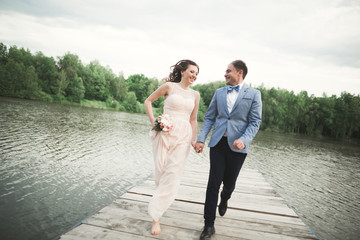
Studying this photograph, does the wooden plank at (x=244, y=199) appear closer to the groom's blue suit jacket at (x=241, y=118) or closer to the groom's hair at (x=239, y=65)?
the groom's blue suit jacket at (x=241, y=118)

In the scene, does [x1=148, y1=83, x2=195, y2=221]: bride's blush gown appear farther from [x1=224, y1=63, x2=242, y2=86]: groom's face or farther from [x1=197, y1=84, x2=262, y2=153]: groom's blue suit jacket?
[x1=224, y1=63, x2=242, y2=86]: groom's face

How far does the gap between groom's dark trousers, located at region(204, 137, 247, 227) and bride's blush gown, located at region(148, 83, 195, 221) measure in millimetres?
446

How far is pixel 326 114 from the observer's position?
55500 mm

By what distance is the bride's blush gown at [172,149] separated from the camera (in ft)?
9.17

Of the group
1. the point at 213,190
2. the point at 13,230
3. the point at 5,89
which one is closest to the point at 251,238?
the point at 213,190

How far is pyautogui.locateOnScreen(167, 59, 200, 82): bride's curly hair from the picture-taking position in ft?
10.6

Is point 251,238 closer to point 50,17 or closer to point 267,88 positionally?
point 267,88

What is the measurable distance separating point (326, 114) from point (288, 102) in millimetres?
9620

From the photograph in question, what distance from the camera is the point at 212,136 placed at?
2.97 m

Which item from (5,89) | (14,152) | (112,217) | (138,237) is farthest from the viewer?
(5,89)

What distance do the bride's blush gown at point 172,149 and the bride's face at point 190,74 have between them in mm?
154

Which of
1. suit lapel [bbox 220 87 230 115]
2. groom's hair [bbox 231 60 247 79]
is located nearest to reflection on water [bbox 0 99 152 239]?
suit lapel [bbox 220 87 230 115]

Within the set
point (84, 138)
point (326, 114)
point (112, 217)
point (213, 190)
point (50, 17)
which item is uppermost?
point (50, 17)

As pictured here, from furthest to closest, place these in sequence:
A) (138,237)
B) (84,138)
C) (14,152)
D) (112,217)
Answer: (84,138) < (14,152) < (112,217) < (138,237)
